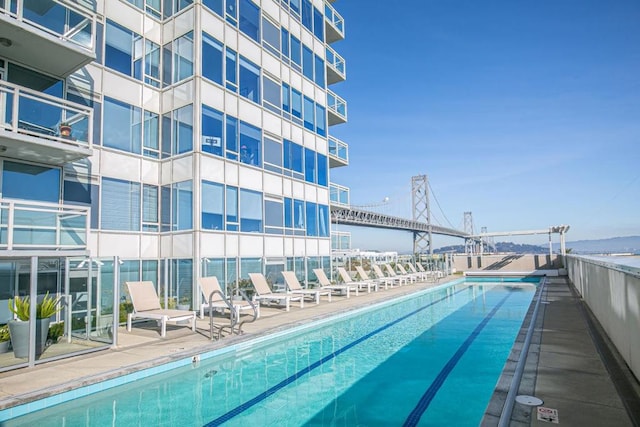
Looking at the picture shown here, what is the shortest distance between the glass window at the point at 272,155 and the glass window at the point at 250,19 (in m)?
3.57

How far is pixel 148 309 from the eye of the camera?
896cm

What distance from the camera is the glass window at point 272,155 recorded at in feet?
47.2

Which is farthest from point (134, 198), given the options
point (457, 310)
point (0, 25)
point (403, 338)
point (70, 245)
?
point (457, 310)

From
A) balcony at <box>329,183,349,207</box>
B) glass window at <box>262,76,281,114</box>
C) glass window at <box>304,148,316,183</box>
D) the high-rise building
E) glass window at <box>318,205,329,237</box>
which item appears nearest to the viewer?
the high-rise building

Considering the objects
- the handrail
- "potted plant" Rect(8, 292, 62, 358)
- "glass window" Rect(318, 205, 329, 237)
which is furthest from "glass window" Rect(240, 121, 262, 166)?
the handrail

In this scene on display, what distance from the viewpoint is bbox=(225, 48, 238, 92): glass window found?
12.9 metres

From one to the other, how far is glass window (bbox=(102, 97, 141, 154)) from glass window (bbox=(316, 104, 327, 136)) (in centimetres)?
811

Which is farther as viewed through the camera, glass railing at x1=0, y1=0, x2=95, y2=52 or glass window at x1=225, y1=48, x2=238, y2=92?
glass window at x1=225, y1=48, x2=238, y2=92

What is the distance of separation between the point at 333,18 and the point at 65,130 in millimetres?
15345

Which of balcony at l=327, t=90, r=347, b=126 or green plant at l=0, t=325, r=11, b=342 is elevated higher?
balcony at l=327, t=90, r=347, b=126

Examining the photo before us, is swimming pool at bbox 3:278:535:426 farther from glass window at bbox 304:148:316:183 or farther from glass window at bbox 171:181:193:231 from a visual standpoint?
glass window at bbox 304:148:316:183

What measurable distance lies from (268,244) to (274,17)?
845 centimetres

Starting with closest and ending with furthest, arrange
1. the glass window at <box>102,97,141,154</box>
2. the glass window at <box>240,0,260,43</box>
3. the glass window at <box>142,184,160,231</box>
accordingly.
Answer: the glass window at <box>102,97,141,154</box>
the glass window at <box>142,184,160,231</box>
the glass window at <box>240,0,260,43</box>

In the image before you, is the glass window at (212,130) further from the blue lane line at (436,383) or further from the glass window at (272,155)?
the blue lane line at (436,383)
